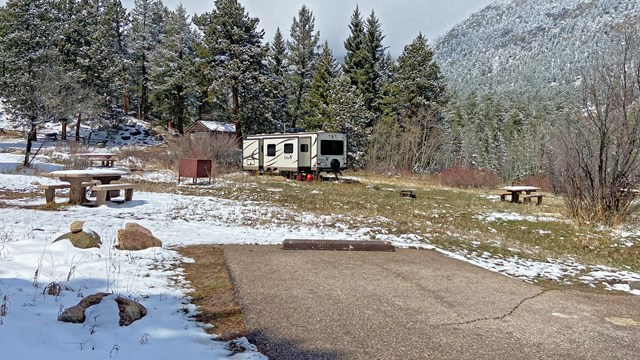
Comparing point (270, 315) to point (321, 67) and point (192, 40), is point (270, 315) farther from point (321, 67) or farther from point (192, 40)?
point (192, 40)

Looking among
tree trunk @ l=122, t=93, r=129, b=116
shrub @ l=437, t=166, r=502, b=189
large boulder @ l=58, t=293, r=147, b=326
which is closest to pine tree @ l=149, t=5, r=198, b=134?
tree trunk @ l=122, t=93, r=129, b=116

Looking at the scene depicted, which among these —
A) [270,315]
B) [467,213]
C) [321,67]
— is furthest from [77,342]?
[321,67]

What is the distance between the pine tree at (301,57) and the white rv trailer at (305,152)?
18.3 meters

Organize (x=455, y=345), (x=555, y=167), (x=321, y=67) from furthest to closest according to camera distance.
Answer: (x=321, y=67) < (x=555, y=167) < (x=455, y=345)

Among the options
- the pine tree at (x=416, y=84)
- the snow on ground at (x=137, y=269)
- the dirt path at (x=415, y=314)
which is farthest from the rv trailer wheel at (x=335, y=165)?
the dirt path at (x=415, y=314)

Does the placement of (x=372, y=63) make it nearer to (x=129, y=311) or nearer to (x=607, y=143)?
(x=607, y=143)

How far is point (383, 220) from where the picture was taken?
9.74m

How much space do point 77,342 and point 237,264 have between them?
2627mm

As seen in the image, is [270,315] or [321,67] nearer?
[270,315]

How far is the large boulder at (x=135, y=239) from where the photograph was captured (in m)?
5.57

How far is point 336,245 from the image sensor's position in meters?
6.64

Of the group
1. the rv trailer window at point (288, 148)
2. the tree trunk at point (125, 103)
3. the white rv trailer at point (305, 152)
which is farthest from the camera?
the tree trunk at point (125, 103)

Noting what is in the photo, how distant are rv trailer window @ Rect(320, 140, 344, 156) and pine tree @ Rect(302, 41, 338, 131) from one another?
11.7m

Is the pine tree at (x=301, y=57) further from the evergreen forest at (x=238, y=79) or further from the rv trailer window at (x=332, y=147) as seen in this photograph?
the rv trailer window at (x=332, y=147)
